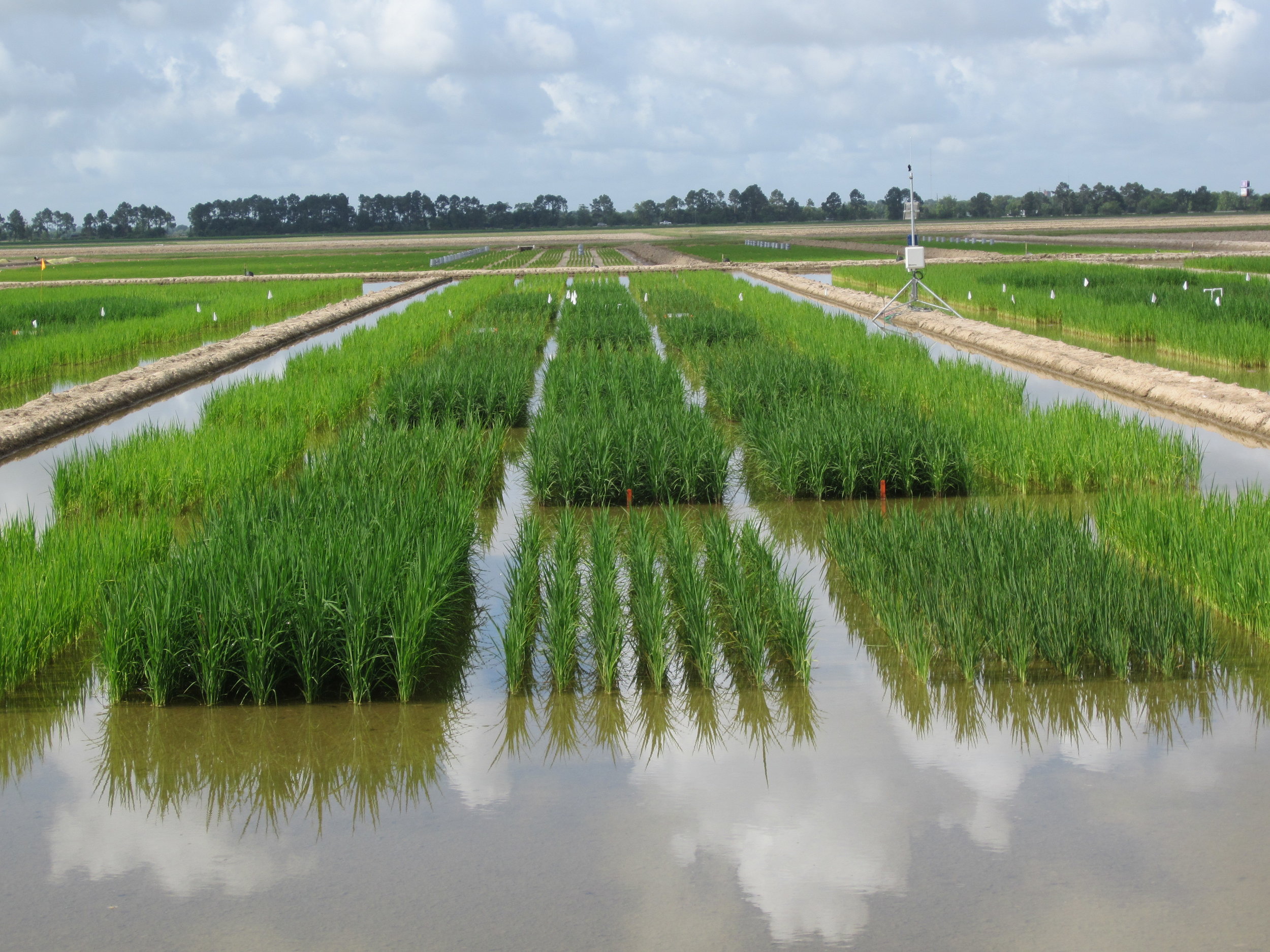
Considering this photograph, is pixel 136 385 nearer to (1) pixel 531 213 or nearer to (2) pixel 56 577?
(2) pixel 56 577

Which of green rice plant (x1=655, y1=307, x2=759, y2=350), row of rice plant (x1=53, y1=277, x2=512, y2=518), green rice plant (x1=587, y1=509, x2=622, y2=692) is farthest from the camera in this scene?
green rice plant (x1=655, y1=307, x2=759, y2=350)

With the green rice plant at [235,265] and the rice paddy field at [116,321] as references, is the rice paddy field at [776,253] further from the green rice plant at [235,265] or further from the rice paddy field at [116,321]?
the rice paddy field at [116,321]

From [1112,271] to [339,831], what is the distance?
2409 cm

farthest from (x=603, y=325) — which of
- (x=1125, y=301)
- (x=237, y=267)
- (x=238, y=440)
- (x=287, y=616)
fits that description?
(x=237, y=267)

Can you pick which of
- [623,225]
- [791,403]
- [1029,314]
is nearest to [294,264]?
[1029,314]

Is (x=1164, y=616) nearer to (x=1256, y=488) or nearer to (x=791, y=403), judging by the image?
(x=1256, y=488)

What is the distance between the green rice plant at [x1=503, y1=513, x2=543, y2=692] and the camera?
4352mm

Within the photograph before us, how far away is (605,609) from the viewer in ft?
15.0

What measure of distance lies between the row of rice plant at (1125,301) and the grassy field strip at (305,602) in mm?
9685

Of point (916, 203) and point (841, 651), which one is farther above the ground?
point (916, 203)

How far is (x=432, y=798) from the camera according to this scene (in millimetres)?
3549

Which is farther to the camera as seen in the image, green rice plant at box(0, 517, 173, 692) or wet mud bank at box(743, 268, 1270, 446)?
wet mud bank at box(743, 268, 1270, 446)

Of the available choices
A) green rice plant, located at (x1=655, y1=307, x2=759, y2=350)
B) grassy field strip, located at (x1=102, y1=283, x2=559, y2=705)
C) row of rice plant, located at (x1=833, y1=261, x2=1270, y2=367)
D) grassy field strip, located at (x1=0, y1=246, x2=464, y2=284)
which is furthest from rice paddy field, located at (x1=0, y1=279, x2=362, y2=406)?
row of rice plant, located at (x1=833, y1=261, x2=1270, y2=367)

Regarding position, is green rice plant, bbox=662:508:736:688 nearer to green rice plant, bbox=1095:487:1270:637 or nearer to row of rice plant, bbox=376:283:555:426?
green rice plant, bbox=1095:487:1270:637
